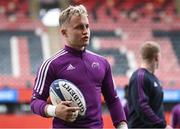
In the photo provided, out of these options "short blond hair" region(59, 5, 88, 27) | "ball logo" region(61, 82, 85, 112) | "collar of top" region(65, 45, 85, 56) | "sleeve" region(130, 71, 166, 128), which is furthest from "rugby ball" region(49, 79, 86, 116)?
"sleeve" region(130, 71, 166, 128)

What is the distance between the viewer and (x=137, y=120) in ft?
20.6

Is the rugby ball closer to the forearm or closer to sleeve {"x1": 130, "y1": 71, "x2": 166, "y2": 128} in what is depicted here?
the forearm

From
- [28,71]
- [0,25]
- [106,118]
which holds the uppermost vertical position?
[0,25]

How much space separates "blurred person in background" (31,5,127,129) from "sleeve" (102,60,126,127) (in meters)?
0.07

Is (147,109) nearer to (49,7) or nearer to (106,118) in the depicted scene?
(106,118)

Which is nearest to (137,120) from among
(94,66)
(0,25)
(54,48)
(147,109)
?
(147,109)

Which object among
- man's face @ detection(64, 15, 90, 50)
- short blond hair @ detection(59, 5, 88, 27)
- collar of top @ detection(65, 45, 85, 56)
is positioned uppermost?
short blond hair @ detection(59, 5, 88, 27)

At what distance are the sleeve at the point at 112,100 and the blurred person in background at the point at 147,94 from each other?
161 centimetres

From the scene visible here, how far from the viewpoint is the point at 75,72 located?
4199 millimetres

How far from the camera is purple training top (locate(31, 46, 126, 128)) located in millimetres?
4184

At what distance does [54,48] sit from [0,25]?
7.96 feet

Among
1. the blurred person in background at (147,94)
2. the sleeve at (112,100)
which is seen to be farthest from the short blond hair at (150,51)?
the sleeve at (112,100)

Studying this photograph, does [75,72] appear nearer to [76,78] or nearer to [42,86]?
[76,78]

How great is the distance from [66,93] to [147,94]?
87.4 inches
